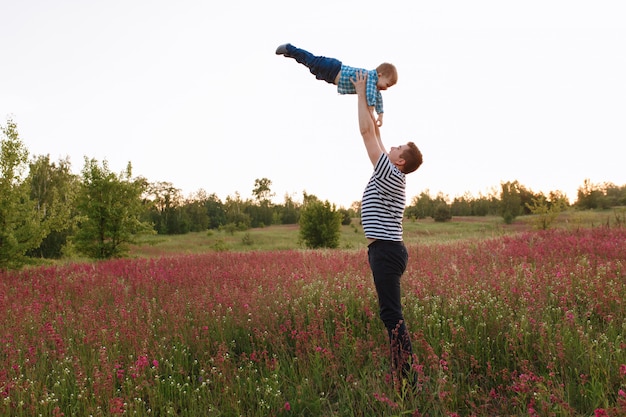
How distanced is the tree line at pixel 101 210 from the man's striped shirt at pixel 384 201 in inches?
494

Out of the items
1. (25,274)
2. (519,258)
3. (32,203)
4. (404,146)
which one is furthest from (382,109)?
(32,203)

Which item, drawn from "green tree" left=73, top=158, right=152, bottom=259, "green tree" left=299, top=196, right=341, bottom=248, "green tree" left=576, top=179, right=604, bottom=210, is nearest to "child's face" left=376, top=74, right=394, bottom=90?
"green tree" left=73, top=158, right=152, bottom=259

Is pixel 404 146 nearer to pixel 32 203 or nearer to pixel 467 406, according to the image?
pixel 467 406

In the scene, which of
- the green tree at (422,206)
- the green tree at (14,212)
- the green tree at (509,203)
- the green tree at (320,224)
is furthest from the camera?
the green tree at (422,206)

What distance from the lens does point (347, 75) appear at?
13.7 feet

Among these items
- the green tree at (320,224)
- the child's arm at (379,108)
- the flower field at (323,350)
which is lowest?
the flower field at (323,350)

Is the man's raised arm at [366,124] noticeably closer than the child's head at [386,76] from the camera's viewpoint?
Yes

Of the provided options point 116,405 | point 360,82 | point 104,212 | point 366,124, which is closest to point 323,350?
point 116,405

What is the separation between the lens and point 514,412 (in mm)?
3863

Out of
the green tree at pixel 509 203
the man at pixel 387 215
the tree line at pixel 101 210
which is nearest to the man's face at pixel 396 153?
the man at pixel 387 215

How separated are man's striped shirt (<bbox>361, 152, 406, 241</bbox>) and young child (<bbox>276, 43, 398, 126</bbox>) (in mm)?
647

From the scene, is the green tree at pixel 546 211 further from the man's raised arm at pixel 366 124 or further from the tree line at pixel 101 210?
the man's raised arm at pixel 366 124

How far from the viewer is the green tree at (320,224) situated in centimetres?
3067

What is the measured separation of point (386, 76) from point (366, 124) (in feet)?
1.93
